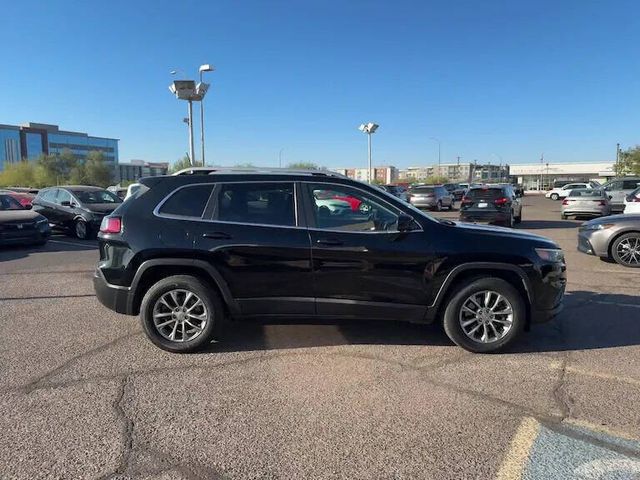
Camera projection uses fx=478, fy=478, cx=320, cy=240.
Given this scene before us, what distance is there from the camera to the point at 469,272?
15.4ft

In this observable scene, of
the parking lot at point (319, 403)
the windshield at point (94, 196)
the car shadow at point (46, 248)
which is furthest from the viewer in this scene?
the windshield at point (94, 196)

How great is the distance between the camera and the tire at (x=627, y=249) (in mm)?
9403

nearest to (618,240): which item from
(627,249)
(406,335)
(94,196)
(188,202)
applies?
(627,249)

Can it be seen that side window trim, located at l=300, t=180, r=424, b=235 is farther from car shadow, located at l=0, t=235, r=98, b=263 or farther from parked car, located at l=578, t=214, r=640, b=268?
car shadow, located at l=0, t=235, r=98, b=263

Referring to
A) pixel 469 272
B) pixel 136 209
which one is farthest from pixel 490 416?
pixel 136 209

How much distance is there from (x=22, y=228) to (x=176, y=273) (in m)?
9.84

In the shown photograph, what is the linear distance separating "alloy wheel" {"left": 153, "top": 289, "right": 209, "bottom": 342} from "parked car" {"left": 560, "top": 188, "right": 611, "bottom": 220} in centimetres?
1896

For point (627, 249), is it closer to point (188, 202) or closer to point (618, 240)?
point (618, 240)

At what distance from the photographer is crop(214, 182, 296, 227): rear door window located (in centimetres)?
471

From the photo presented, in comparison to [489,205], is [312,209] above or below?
above

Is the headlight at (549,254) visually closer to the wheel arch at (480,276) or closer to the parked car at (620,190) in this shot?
the wheel arch at (480,276)

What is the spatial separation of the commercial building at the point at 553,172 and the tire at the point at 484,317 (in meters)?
101

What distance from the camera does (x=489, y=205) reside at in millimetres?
15227

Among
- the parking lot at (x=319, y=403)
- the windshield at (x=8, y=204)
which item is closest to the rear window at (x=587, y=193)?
the parking lot at (x=319, y=403)
